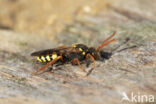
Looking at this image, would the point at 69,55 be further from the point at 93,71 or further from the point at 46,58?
the point at 93,71

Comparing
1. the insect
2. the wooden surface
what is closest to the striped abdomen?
the insect

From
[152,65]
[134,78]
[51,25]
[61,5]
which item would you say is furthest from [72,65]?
[61,5]

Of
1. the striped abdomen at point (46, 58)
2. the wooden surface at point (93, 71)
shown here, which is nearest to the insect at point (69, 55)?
the striped abdomen at point (46, 58)

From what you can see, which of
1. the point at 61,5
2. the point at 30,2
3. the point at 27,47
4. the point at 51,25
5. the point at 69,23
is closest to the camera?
the point at 27,47

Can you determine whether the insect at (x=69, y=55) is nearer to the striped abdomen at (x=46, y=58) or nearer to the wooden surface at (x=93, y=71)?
the striped abdomen at (x=46, y=58)

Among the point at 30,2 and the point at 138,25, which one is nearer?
the point at 138,25

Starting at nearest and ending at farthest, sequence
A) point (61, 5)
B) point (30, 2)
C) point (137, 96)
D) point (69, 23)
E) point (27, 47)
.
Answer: point (137, 96)
point (27, 47)
point (69, 23)
point (61, 5)
point (30, 2)

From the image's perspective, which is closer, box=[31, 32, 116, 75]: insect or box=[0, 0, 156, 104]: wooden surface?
box=[0, 0, 156, 104]: wooden surface

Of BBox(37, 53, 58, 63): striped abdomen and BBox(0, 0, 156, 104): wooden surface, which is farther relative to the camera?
BBox(37, 53, 58, 63): striped abdomen

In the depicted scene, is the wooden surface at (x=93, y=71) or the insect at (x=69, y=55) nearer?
the wooden surface at (x=93, y=71)

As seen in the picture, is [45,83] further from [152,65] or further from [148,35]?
[148,35]

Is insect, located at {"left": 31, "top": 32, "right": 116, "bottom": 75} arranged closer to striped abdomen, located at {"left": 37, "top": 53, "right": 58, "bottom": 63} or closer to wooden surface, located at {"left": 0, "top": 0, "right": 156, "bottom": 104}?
striped abdomen, located at {"left": 37, "top": 53, "right": 58, "bottom": 63}
